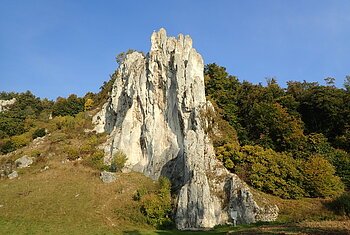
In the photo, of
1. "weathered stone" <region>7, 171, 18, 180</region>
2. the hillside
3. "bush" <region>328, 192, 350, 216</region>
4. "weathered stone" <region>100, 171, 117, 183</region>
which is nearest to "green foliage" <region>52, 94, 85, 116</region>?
the hillside

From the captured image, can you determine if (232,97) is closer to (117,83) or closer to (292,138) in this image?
(292,138)

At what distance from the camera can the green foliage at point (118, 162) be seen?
4297 cm

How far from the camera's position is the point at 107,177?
40000 millimetres

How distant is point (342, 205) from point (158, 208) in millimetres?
15469

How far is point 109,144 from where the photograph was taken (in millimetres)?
49438

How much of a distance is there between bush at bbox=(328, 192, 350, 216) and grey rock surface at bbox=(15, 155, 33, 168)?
126 feet

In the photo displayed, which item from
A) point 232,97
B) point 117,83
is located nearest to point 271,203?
point 232,97

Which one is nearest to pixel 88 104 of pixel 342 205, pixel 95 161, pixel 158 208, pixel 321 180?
pixel 95 161

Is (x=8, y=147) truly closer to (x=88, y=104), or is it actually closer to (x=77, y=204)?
(x=88, y=104)

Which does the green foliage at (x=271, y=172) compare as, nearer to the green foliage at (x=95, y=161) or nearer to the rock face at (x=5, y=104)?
the green foliage at (x=95, y=161)

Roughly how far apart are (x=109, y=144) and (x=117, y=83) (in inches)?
496

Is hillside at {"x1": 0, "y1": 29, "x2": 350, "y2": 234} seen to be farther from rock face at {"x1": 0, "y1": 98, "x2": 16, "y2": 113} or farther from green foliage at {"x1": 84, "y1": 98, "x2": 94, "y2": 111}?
rock face at {"x1": 0, "y1": 98, "x2": 16, "y2": 113}

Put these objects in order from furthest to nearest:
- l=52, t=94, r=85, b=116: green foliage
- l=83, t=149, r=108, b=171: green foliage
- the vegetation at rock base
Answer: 1. l=52, t=94, r=85, b=116: green foliage
2. l=83, t=149, r=108, b=171: green foliage
3. the vegetation at rock base

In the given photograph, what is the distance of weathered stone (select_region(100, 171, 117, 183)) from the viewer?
39.7 meters
